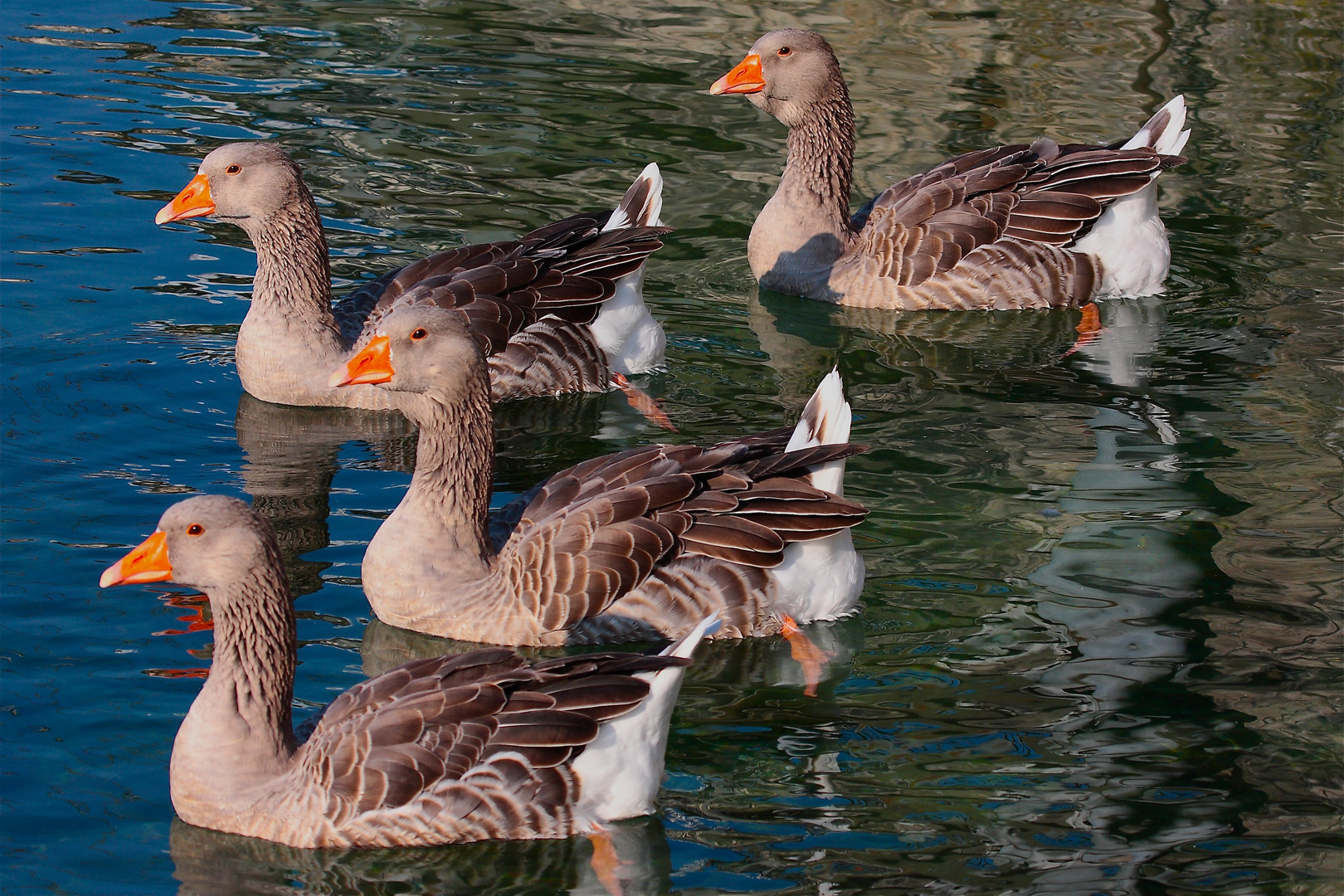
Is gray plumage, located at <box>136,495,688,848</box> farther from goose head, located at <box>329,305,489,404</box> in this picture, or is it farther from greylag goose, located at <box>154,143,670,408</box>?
greylag goose, located at <box>154,143,670,408</box>

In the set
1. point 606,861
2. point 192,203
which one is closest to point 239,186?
point 192,203

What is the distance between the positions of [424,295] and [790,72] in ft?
13.4

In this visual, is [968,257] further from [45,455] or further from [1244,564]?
[45,455]

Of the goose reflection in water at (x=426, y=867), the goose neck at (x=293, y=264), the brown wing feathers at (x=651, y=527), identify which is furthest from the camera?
the goose neck at (x=293, y=264)

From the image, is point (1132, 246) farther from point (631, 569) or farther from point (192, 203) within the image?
point (192, 203)

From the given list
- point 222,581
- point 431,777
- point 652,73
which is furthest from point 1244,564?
point 652,73

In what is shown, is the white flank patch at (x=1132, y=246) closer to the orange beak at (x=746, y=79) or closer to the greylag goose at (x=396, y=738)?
the orange beak at (x=746, y=79)

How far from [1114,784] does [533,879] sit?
2.34 m

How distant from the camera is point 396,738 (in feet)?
20.0

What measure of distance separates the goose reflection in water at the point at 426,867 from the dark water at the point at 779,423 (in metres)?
0.02

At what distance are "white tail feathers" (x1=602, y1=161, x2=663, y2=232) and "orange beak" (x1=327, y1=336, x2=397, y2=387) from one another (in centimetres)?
366

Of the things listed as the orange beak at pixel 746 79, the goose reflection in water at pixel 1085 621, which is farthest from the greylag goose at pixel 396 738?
the orange beak at pixel 746 79

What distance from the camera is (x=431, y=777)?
19.9 feet

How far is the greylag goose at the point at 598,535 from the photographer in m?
7.60
